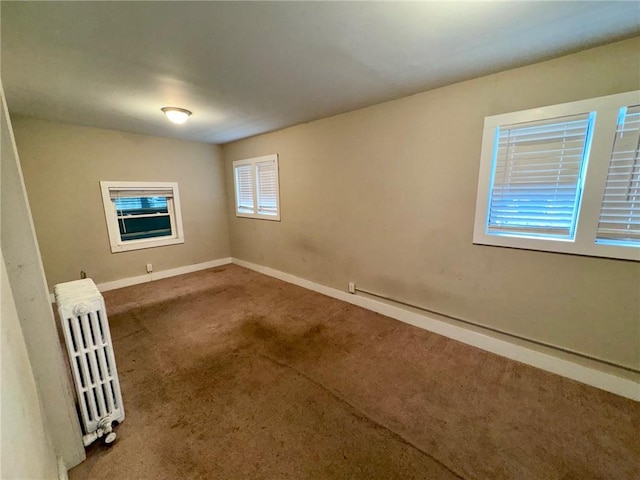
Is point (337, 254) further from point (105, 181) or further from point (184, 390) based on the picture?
point (105, 181)

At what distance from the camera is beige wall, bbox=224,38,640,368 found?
5.97 feet

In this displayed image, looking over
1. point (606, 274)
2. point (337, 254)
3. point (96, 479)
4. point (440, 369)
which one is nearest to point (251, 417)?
point (96, 479)

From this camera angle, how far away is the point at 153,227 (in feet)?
15.4

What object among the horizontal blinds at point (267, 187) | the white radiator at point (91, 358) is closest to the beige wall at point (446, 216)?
the horizontal blinds at point (267, 187)

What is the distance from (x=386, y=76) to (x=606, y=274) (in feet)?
7.25

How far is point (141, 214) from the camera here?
420cm

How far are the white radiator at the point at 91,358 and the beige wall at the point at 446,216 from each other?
8.13ft

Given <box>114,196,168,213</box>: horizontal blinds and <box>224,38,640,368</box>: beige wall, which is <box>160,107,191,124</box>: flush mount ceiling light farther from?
<box>114,196,168,213</box>: horizontal blinds

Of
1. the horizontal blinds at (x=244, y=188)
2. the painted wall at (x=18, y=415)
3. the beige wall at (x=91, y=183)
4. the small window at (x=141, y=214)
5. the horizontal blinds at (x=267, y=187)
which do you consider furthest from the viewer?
the horizontal blinds at (x=244, y=188)

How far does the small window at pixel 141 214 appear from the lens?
3847mm

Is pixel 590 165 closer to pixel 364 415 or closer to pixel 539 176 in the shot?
pixel 539 176

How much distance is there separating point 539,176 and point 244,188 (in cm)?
420

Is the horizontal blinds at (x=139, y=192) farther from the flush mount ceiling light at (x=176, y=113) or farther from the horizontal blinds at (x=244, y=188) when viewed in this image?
the flush mount ceiling light at (x=176, y=113)

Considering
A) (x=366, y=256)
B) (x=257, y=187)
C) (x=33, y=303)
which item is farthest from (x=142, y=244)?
(x=366, y=256)
